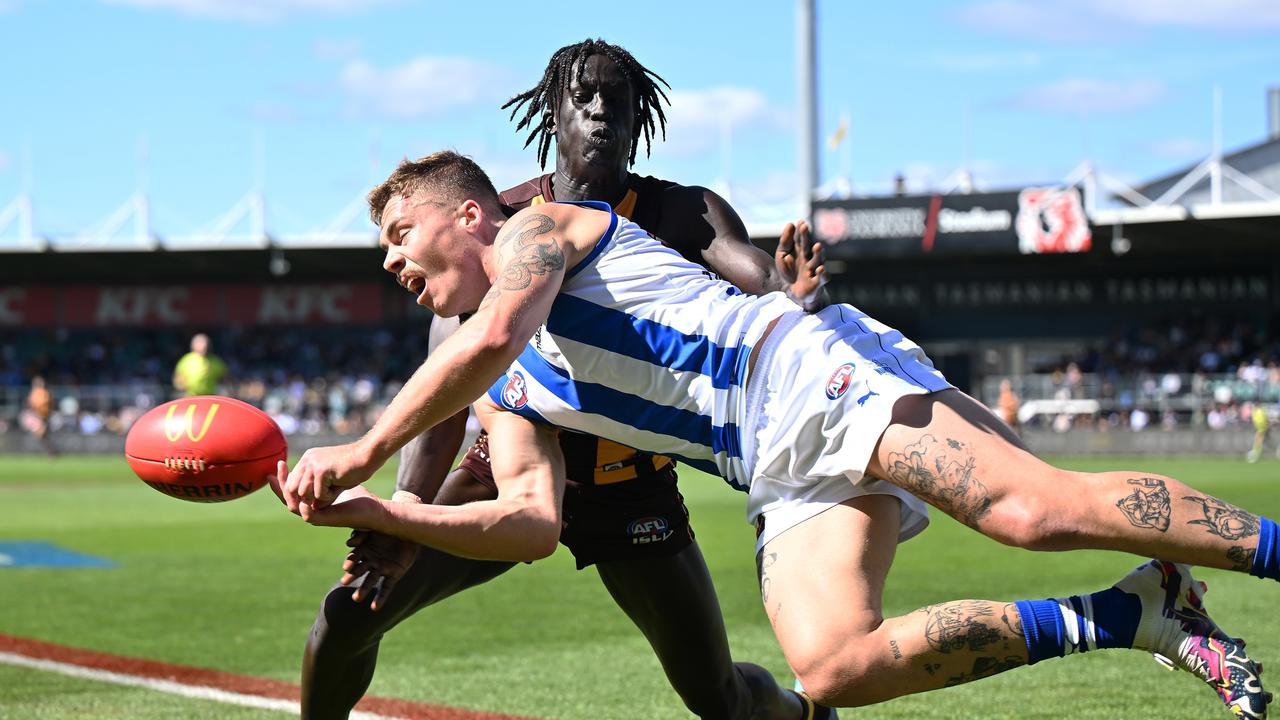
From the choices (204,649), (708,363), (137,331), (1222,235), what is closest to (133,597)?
(204,649)

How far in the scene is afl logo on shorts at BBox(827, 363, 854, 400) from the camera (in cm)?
370

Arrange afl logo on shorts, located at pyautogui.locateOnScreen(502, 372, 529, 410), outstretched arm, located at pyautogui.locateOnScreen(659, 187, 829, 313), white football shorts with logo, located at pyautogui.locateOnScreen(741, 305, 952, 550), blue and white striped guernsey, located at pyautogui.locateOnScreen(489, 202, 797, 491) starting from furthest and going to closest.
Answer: outstretched arm, located at pyautogui.locateOnScreen(659, 187, 829, 313) < afl logo on shorts, located at pyautogui.locateOnScreen(502, 372, 529, 410) < blue and white striped guernsey, located at pyautogui.locateOnScreen(489, 202, 797, 491) < white football shorts with logo, located at pyautogui.locateOnScreen(741, 305, 952, 550)

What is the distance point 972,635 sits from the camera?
359 cm

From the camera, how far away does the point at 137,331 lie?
163 feet

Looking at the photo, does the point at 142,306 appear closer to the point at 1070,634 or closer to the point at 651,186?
the point at 651,186

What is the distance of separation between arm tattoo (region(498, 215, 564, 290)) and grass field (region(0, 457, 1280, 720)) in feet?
9.96

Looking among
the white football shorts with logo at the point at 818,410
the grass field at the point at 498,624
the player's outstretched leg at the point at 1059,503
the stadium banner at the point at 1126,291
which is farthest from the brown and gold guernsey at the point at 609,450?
the stadium banner at the point at 1126,291

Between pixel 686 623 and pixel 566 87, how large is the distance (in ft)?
6.29

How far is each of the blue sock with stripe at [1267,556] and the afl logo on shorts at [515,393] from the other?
2.04 meters

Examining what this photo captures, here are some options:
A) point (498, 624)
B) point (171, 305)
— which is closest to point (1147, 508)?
point (498, 624)

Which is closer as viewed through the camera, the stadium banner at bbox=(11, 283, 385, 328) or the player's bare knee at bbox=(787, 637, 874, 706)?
the player's bare knee at bbox=(787, 637, 874, 706)

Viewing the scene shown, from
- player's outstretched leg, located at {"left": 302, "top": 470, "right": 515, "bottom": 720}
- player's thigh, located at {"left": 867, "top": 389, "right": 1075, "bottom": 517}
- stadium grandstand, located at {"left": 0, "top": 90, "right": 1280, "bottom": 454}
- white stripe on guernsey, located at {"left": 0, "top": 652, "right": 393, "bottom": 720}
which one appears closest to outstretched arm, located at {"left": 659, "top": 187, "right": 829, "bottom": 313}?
player's thigh, located at {"left": 867, "top": 389, "right": 1075, "bottom": 517}

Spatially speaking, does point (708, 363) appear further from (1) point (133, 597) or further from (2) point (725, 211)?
(1) point (133, 597)

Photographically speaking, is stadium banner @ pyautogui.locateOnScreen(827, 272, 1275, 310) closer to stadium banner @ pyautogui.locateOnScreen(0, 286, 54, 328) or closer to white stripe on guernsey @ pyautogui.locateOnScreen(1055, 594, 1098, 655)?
stadium banner @ pyautogui.locateOnScreen(0, 286, 54, 328)
